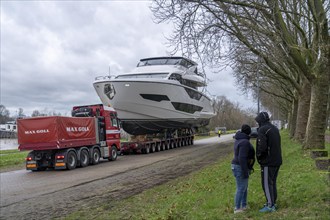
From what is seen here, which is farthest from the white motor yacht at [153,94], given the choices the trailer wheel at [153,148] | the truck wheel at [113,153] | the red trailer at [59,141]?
the red trailer at [59,141]

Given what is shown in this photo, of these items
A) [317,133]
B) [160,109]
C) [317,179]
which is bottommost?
→ [317,179]

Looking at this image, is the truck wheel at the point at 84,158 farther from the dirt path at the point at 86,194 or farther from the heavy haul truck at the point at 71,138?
the dirt path at the point at 86,194

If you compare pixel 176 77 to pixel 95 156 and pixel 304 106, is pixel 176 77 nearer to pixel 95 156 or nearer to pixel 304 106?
pixel 95 156

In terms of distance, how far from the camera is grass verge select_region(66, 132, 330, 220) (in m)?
5.99

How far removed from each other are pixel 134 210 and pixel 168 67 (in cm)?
1962

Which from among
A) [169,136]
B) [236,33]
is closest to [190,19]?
[236,33]

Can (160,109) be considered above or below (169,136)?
above

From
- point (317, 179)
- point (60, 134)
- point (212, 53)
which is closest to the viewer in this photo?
point (317, 179)

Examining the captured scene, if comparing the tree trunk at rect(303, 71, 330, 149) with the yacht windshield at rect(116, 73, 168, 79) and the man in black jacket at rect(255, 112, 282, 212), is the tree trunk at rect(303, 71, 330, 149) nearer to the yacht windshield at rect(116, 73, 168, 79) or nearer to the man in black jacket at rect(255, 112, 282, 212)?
the man in black jacket at rect(255, 112, 282, 212)

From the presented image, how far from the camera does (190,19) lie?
39.4 feet

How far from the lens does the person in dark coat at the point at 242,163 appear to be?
6504 millimetres

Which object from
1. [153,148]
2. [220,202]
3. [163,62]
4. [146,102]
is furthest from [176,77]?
[220,202]

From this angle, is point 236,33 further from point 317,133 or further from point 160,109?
point 160,109

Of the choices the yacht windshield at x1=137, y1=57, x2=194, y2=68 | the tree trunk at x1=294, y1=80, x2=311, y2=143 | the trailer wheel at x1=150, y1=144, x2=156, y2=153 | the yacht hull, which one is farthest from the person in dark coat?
the yacht windshield at x1=137, y1=57, x2=194, y2=68
